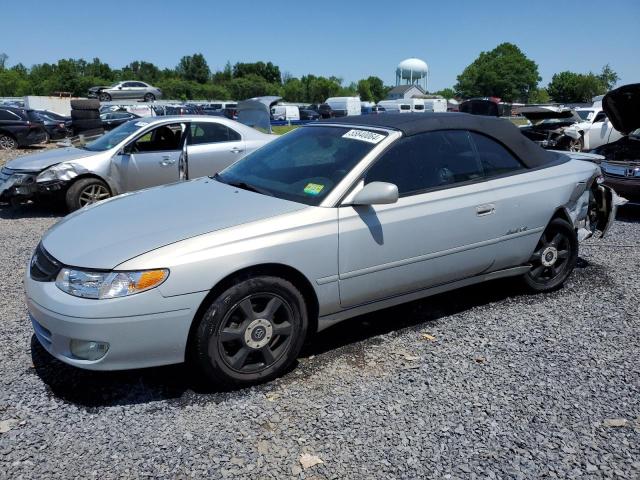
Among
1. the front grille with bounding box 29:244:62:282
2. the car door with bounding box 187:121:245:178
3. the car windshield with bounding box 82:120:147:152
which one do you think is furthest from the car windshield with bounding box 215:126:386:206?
the car windshield with bounding box 82:120:147:152

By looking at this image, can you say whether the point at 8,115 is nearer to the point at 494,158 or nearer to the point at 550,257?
the point at 494,158

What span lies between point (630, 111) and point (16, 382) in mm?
8385

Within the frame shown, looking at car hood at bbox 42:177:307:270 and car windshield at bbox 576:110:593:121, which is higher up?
car windshield at bbox 576:110:593:121

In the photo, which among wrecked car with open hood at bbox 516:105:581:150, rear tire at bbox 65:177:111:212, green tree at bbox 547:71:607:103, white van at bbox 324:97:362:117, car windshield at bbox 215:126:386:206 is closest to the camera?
car windshield at bbox 215:126:386:206

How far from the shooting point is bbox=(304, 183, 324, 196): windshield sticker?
3.58 m

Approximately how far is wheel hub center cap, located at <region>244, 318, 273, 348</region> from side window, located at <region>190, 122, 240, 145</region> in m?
5.59

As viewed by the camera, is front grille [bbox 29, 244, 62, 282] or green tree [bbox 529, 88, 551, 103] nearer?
front grille [bbox 29, 244, 62, 282]

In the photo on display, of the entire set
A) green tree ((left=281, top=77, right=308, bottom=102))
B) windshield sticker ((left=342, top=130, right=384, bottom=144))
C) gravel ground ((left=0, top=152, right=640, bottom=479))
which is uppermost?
green tree ((left=281, top=77, right=308, bottom=102))

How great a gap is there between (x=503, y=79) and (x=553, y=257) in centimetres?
13124

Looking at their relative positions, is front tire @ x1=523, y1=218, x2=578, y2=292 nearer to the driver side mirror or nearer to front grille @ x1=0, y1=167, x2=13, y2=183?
the driver side mirror

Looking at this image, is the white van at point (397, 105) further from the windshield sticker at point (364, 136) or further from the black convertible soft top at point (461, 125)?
the windshield sticker at point (364, 136)

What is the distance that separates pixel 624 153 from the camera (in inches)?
337

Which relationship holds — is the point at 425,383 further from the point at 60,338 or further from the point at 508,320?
the point at 60,338

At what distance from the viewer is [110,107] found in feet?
113
